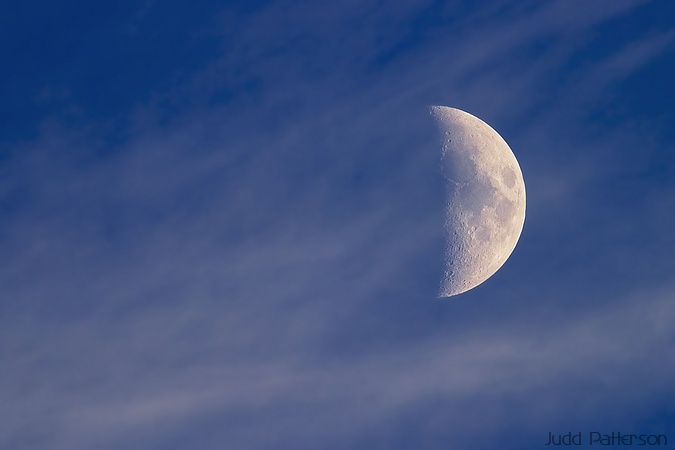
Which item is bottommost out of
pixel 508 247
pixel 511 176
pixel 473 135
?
pixel 508 247

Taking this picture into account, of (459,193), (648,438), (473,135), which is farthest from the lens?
(648,438)

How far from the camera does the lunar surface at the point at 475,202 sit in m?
45.6

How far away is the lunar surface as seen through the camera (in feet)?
149

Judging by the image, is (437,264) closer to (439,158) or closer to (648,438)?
(439,158)

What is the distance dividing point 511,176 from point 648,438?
1254 inches

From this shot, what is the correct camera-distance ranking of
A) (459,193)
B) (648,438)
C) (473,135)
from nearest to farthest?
(459,193) < (473,135) < (648,438)

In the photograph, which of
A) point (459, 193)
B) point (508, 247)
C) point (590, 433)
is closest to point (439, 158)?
point (459, 193)

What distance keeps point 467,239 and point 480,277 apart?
4.86 meters

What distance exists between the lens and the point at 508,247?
49.8m

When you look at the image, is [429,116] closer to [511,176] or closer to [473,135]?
[473,135]

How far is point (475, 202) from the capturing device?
45469 millimetres

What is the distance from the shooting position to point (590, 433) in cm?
5812

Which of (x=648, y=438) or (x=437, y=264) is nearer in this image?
(x=437, y=264)

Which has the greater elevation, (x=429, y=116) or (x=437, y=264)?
(x=429, y=116)
